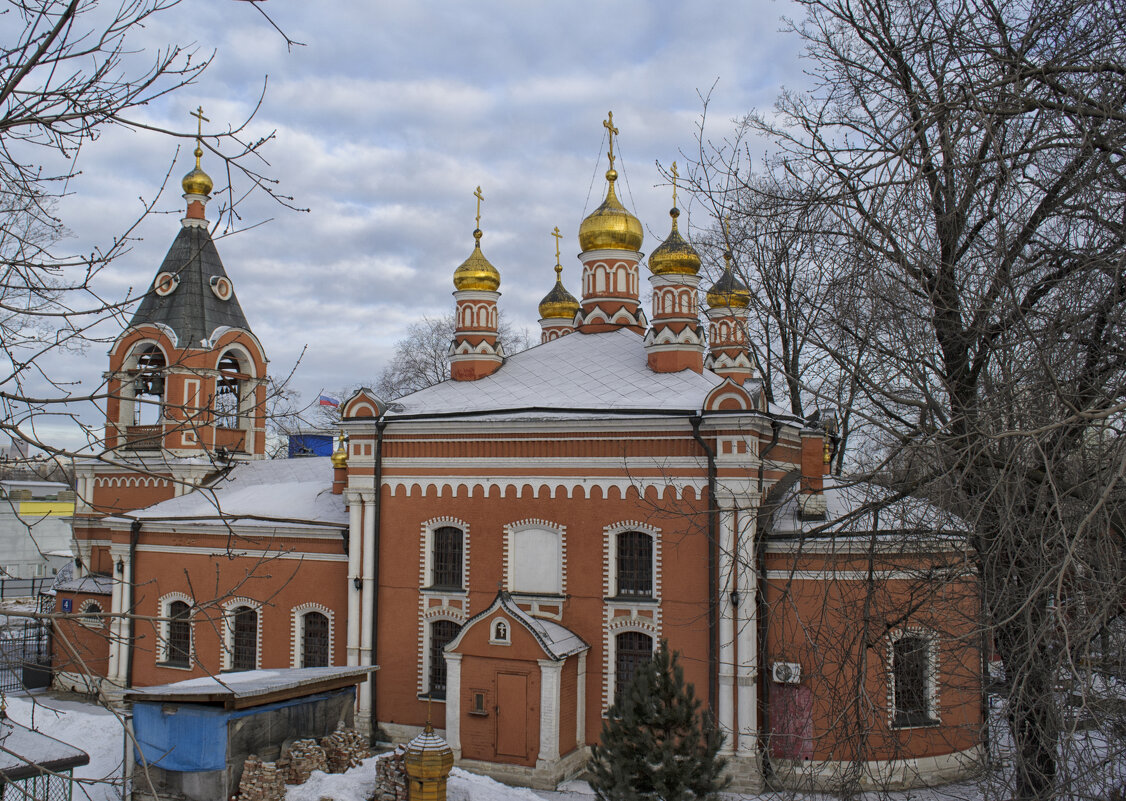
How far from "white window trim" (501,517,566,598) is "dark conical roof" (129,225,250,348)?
816 centimetres

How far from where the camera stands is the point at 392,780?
11031mm

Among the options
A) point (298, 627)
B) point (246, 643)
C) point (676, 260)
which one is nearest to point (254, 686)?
point (298, 627)

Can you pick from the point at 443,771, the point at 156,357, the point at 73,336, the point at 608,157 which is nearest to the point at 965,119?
the point at 73,336

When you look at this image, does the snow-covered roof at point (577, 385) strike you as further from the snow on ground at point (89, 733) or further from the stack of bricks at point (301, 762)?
the snow on ground at point (89, 733)

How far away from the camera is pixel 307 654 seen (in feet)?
52.2

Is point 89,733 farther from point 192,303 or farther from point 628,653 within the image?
point 192,303

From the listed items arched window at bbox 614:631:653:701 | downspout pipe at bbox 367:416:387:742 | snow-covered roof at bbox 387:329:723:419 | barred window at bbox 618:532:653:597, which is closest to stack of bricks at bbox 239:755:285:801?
downspout pipe at bbox 367:416:387:742

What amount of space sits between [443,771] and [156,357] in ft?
40.7

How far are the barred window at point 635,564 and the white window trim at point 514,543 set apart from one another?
2.83ft

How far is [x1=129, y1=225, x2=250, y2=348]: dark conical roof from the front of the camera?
734 inches

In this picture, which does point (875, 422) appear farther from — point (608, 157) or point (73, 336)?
point (608, 157)

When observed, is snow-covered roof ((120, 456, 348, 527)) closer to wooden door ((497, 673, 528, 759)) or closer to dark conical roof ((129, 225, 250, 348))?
dark conical roof ((129, 225, 250, 348))

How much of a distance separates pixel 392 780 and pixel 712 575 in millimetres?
4975

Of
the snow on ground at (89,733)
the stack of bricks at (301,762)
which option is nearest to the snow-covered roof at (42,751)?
the snow on ground at (89,733)
